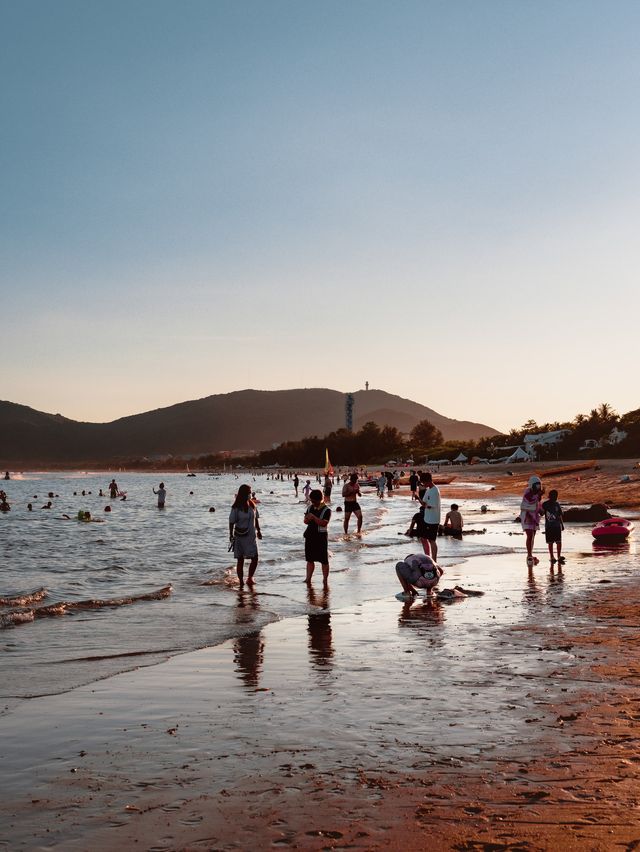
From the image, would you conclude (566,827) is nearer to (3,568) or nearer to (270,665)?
(270,665)

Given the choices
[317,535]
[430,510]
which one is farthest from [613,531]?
[317,535]

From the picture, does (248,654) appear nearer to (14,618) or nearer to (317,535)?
(14,618)

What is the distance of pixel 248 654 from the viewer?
987cm

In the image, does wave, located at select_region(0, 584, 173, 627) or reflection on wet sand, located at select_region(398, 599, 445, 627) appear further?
wave, located at select_region(0, 584, 173, 627)

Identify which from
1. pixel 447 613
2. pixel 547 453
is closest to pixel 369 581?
pixel 447 613

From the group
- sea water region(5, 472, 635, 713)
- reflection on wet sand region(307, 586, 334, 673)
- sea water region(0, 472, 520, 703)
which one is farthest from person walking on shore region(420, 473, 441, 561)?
reflection on wet sand region(307, 586, 334, 673)

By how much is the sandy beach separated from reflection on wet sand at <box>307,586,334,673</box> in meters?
0.05

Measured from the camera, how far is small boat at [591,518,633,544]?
2180 centimetres

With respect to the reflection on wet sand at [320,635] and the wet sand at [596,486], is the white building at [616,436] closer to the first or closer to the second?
the wet sand at [596,486]

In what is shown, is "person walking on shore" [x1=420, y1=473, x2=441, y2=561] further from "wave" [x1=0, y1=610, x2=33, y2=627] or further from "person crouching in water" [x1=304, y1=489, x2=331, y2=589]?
"wave" [x1=0, y1=610, x2=33, y2=627]

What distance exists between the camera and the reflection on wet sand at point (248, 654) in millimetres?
8617

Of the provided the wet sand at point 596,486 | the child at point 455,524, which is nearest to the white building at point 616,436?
the wet sand at point 596,486

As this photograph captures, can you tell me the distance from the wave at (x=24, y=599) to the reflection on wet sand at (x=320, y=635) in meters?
5.47

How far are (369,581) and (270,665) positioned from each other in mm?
7766
